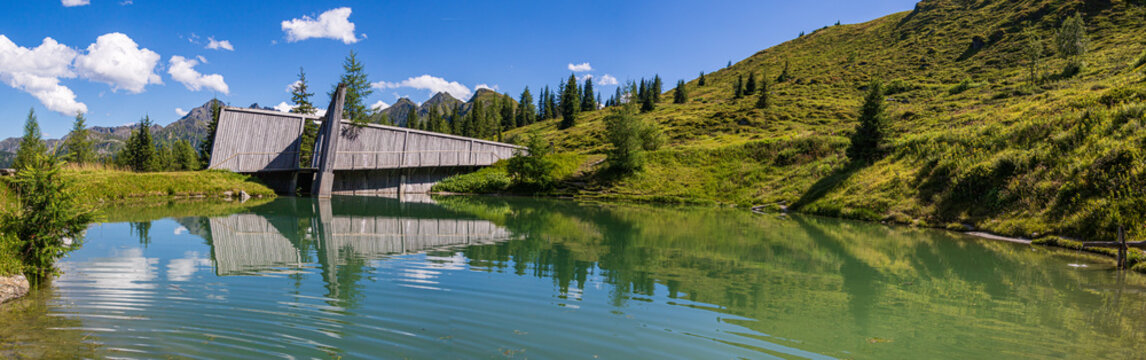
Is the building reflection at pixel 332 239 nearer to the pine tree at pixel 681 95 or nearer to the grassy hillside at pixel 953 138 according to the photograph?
the grassy hillside at pixel 953 138

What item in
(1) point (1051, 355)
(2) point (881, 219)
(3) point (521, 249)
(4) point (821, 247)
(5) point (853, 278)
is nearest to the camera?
(1) point (1051, 355)

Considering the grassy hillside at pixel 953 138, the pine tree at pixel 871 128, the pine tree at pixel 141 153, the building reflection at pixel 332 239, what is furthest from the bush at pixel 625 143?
the pine tree at pixel 141 153

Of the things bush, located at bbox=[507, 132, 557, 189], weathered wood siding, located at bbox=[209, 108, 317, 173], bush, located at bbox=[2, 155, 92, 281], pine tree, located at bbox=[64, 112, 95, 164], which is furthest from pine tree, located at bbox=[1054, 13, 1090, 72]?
pine tree, located at bbox=[64, 112, 95, 164]

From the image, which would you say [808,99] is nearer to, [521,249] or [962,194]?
[962,194]

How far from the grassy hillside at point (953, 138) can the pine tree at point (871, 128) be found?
1.08m

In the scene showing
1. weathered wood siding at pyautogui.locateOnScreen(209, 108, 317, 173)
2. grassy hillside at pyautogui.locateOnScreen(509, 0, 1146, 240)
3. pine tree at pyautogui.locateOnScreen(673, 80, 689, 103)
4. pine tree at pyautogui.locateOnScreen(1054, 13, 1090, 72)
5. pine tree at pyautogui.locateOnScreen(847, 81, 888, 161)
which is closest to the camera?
grassy hillside at pyautogui.locateOnScreen(509, 0, 1146, 240)

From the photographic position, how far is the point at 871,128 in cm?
3303

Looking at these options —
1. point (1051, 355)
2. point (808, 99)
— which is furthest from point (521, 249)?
point (808, 99)

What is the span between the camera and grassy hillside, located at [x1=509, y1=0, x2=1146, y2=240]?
18547 millimetres

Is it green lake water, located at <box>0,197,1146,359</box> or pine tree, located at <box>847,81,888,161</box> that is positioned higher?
pine tree, located at <box>847,81,888,161</box>

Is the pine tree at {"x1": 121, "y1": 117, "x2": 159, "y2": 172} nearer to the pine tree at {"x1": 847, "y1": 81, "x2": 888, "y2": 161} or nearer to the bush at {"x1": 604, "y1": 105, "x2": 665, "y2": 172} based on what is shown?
the bush at {"x1": 604, "y1": 105, "x2": 665, "y2": 172}

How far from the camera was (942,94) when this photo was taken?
6775 cm

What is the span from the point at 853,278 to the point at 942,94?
73.9m

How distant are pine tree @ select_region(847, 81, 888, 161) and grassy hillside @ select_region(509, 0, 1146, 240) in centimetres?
108
